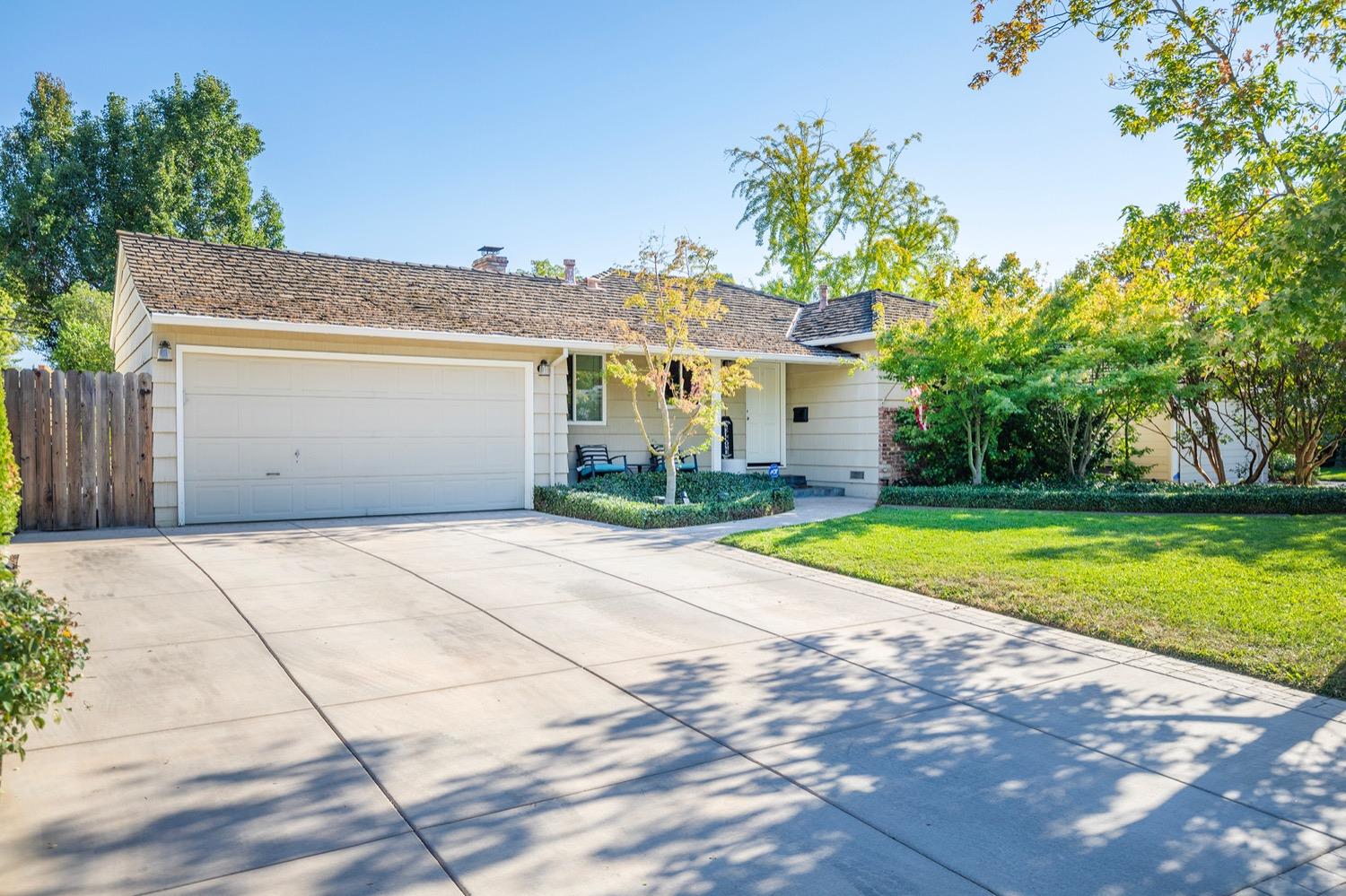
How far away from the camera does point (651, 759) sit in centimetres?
383

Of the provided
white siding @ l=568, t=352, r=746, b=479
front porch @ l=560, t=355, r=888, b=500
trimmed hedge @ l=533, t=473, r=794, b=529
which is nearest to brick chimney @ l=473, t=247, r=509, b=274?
Answer: front porch @ l=560, t=355, r=888, b=500

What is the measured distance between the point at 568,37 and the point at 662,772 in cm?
1405

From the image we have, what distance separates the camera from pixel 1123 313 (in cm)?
1469

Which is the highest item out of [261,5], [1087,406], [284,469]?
[261,5]

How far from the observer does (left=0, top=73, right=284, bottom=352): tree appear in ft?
101

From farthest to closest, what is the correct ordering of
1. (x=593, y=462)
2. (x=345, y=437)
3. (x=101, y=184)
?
(x=101, y=184), (x=593, y=462), (x=345, y=437)

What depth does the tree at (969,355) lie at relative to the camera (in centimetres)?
1398

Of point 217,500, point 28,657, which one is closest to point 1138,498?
point 217,500

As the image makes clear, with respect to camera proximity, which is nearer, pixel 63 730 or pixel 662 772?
pixel 662 772

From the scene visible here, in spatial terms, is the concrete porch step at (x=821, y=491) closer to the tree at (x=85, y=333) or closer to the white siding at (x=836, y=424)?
the white siding at (x=836, y=424)

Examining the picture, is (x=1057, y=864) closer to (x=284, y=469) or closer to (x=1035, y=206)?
(x=284, y=469)

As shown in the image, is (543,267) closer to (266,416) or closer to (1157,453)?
(1157,453)

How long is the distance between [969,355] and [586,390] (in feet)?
21.9

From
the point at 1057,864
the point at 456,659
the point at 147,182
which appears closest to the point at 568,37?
the point at 456,659
